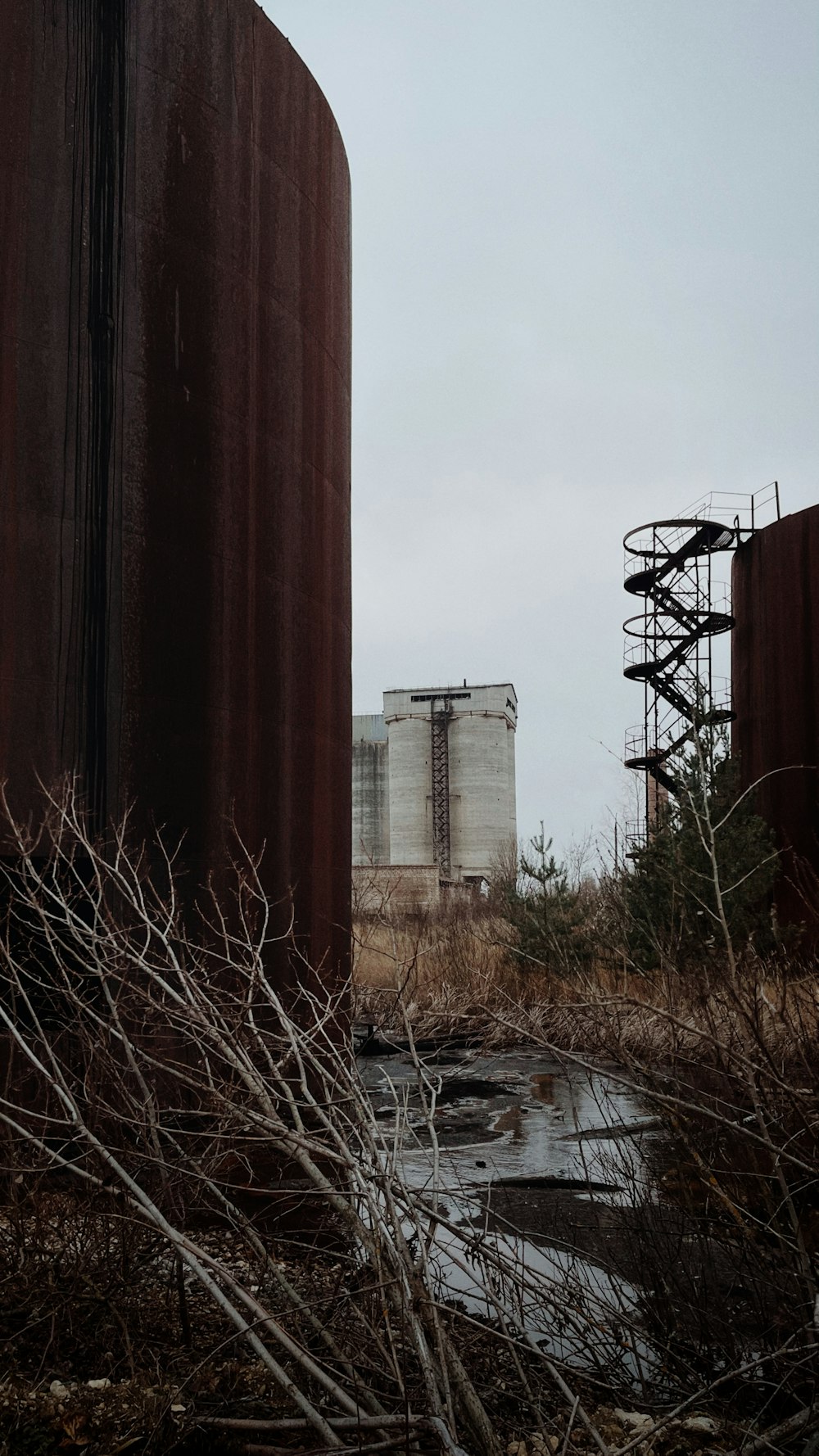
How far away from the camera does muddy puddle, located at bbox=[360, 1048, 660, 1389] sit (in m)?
3.79

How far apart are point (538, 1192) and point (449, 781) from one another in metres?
43.1

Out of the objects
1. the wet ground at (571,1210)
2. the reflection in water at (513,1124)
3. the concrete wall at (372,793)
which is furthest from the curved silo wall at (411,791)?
the reflection in water at (513,1124)

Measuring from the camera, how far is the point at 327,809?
8.88 m

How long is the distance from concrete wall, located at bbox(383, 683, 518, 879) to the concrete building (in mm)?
34

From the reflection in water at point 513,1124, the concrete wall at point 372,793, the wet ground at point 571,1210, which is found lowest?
the reflection in water at point 513,1124

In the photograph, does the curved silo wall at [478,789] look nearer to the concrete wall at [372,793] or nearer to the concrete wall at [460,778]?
the concrete wall at [460,778]

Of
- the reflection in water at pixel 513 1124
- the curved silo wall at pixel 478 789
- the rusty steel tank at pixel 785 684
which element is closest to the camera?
the reflection in water at pixel 513 1124

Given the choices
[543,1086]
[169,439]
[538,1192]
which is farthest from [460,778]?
[538,1192]

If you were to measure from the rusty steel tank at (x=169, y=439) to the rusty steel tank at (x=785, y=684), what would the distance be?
29.1ft

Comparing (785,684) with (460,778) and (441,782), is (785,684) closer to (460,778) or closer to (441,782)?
(460,778)

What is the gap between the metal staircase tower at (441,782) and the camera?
49.5 metres

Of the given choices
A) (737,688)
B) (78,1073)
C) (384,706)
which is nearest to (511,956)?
(737,688)

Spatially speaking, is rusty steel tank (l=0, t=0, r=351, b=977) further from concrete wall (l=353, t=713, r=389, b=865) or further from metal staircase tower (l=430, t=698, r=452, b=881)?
concrete wall (l=353, t=713, r=389, b=865)

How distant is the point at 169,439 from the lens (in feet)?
24.4
